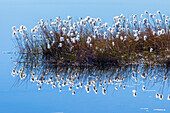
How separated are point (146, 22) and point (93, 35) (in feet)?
3.94

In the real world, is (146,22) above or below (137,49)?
above

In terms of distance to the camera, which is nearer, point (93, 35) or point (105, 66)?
point (105, 66)

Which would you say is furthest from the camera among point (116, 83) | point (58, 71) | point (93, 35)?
point (93, 35)

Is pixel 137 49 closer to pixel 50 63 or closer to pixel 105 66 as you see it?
pixel 105 66

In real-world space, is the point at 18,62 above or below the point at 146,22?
below

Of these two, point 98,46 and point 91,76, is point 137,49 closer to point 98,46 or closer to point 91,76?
point 98,46

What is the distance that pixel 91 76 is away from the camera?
6441 millimetres

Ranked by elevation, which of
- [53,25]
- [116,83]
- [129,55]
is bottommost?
[116,83]

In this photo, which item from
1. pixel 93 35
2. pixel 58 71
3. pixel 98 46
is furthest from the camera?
pixel 93 35

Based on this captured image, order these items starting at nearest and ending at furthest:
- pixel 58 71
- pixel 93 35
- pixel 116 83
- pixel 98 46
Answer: pixel 116 83, pixel 58 71, pixel 98 46, pixel 93 35

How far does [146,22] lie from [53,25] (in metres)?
2.00

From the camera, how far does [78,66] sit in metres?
7.25

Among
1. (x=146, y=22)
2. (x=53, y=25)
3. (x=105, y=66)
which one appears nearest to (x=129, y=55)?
(x=105, y=66)

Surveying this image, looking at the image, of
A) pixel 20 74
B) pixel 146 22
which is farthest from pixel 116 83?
pixel 146 22
